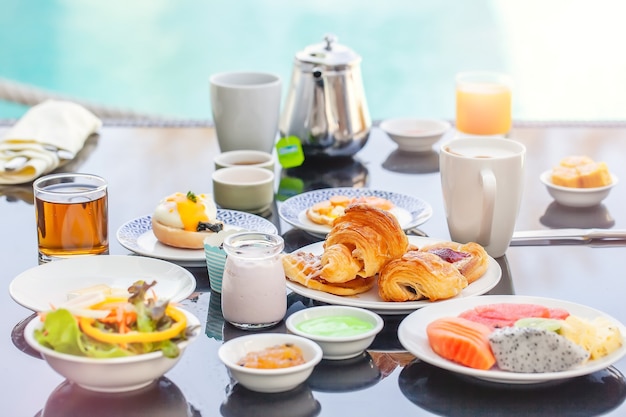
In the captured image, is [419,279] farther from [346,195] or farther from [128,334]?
[346,195]

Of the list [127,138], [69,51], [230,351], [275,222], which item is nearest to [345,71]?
[275,222]

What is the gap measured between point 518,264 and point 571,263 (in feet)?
0.25

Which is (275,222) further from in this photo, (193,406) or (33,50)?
(33,50)

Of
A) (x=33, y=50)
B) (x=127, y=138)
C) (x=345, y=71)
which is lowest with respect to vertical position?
(x=33, y=50)

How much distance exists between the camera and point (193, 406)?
891mm

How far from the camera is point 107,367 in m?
0.86

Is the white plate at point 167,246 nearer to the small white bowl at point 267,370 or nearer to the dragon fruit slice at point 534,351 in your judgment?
the small white bowl at point 267,370

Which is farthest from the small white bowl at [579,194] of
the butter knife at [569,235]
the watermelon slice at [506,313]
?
the watermelon slice at [506,313]

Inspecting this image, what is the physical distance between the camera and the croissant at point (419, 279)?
107 cm

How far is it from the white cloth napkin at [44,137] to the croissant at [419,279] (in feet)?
2.74

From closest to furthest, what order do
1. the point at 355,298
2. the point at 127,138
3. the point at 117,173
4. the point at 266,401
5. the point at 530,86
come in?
1. the point at 266,401
2. the point at 355,298
3. the point at 117,173
4. the point at 127,138
5. the point at 530,86

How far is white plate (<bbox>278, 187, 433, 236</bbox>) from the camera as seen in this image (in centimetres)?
140

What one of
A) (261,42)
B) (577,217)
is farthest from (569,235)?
(261,42)

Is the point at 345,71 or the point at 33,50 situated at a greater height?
the point at 345,71
